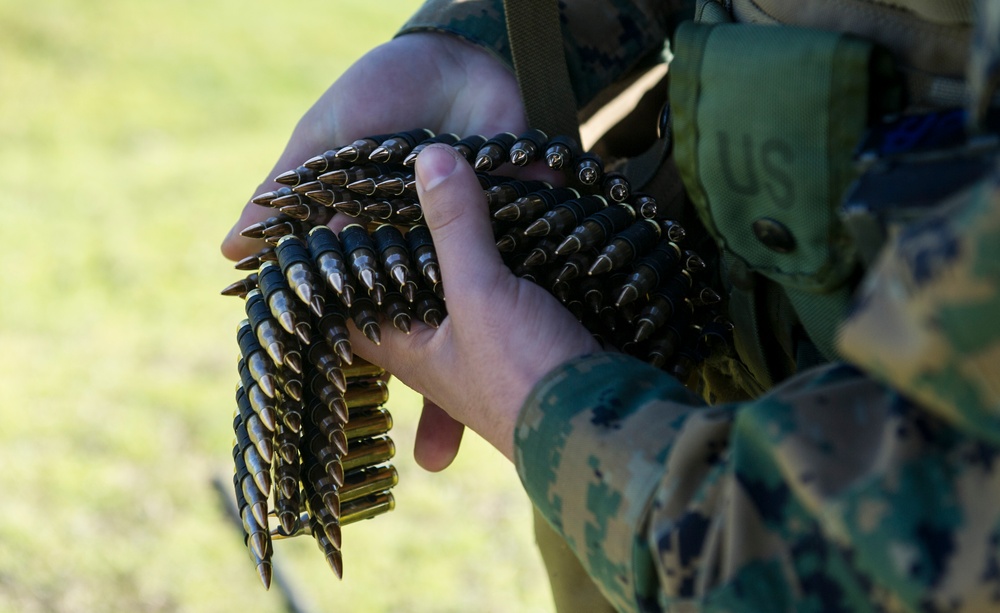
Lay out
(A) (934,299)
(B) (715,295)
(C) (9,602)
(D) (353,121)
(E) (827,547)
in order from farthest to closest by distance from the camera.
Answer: (C) (9,602) < (D) (353,121) < (B) (715,295) < (E) (827,547) < (A) (934,299)

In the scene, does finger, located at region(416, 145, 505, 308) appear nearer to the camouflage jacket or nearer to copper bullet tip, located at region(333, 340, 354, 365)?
copper bullet tip, located at region(333, 340, 354, 365)

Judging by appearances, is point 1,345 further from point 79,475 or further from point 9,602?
point 9,602

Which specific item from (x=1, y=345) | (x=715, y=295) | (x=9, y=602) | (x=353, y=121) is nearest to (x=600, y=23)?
(x=353, y=121)

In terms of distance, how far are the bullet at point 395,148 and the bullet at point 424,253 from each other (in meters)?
0.21

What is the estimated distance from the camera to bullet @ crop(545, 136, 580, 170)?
177 centimetres

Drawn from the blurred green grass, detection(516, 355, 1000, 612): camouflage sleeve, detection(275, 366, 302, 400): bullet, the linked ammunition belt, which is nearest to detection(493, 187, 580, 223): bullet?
the linked ammunition belt

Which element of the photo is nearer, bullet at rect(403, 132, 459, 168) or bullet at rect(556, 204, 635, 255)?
bullet at rect(556, 204, 635, 255)

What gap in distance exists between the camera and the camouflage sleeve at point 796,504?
3.03 ft

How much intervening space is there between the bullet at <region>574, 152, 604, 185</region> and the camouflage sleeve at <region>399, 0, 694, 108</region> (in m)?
0.33

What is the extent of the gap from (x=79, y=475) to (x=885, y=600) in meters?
4.00

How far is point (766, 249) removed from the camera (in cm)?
135

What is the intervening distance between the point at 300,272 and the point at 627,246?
0.55m

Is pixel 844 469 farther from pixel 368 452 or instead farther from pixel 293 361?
pixel 368 452

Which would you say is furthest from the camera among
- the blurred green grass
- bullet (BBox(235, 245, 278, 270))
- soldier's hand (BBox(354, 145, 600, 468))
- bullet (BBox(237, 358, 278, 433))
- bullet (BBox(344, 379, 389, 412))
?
the blurred green grass
